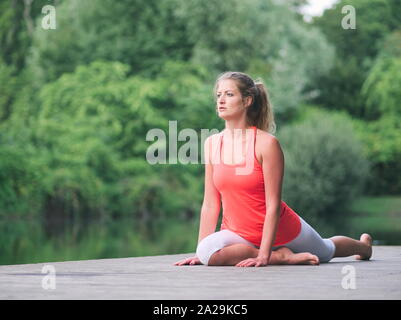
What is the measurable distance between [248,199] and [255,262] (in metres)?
0.41

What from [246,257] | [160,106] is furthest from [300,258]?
[160,106]

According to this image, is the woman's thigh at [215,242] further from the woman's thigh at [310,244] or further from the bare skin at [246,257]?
the woman's thigh at [310,244]

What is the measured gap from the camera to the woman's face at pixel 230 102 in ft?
16.4

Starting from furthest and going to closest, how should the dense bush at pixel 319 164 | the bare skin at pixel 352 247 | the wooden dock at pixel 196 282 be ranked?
the dense bush at pixel 319 164
the bare skin at pixel 352 247
the wooden dock at pixel 196 282

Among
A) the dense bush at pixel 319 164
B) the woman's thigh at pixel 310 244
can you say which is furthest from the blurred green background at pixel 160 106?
the woman's thigh at pixel 310 244

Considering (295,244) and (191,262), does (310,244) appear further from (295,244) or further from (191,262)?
(191,262)

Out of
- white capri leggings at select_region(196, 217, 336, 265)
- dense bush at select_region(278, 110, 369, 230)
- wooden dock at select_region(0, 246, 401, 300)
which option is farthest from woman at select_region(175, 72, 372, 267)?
dense bush at select_region(278, 110, 369, 230)

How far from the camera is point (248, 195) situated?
4.91 metres

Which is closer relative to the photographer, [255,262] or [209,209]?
[255,262]

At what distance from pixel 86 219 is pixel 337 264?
82.0 ft

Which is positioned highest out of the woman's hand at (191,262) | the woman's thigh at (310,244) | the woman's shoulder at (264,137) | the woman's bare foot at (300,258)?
the woman's shoulder at (264,137)

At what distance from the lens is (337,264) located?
4965 mm
